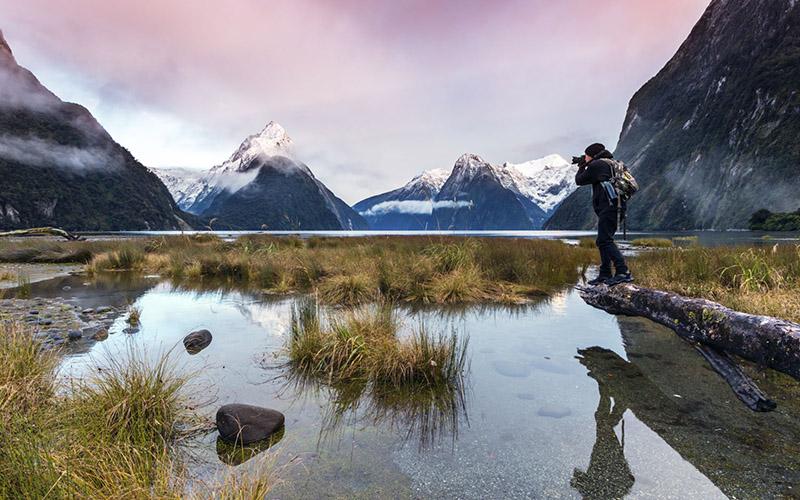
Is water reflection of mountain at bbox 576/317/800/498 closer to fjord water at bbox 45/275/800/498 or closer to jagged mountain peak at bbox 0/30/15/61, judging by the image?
fjord water at bbox 45/275/800/498

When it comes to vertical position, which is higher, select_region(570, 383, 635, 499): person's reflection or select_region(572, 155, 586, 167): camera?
select_region(572, 155, 586, 167): camera

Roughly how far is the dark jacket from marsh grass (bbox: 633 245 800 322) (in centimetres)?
262

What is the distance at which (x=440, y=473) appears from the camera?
2.77 meters

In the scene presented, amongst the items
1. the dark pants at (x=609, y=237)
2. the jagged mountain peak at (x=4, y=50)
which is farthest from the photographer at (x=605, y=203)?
the jagged mountain peak at (x=4, y=50)

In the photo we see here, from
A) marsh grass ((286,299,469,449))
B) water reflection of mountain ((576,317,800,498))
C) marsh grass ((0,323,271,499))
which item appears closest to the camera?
marsh grass ((0,323,271,499))

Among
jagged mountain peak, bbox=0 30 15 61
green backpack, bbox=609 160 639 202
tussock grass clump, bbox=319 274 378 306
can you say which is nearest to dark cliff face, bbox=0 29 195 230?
jagged mountain peak, bbox=0 30 15 61

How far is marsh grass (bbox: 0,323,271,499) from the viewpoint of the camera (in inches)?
72.7

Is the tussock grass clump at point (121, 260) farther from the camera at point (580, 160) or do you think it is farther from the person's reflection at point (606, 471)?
the person's reflection at point (606, 471)

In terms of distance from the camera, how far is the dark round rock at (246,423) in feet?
10.5

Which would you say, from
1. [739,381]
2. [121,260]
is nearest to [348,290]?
[739,381]

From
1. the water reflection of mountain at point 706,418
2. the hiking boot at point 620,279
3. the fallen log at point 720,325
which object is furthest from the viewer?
the hiking boot at point 620,279

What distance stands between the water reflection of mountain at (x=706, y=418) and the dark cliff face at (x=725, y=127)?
4436 inches

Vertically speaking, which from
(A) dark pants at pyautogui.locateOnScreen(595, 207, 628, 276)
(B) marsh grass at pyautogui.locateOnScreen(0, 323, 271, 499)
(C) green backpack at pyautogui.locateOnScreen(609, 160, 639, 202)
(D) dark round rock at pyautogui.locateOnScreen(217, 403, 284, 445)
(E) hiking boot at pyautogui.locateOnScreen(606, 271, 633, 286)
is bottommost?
(D) dark round rock at pyautogui.locateOnScreen(217, 403, 284, 445)

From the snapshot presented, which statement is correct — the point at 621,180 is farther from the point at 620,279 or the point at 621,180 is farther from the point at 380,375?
the point at 380,375
